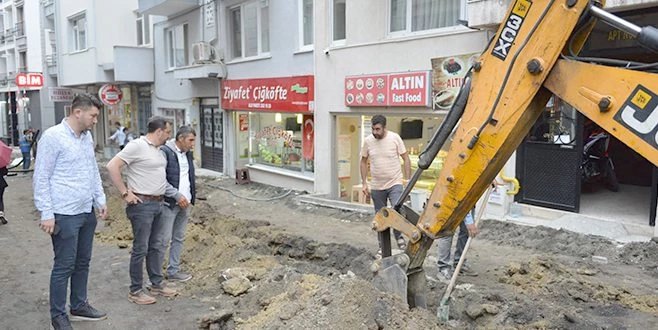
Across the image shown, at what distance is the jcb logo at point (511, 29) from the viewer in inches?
132

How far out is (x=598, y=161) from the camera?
10.8 metres

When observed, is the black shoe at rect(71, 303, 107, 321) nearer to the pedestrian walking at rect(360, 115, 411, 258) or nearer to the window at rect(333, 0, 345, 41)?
the pedestrian walking at rect(360, 115, 411, 258)

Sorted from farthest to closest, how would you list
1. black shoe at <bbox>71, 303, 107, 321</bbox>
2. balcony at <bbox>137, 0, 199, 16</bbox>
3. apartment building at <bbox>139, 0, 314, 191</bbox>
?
balcony at <bbox>137, 0, 199, 16</bbox> < apartment building at <bbox>139, 0, 314, 191</bbox> < black shoe at <bbox>71, 303, 107, 321</bbox>

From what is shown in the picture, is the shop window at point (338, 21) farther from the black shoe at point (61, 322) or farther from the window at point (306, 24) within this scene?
the black shoe at point (61, 322)

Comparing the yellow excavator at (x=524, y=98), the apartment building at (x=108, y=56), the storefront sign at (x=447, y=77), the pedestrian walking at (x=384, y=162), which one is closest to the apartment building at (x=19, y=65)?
the apartment building at (x=108, y=56)

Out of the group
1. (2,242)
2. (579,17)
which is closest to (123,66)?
(2,242)

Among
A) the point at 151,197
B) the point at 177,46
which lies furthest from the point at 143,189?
the point at 177,46

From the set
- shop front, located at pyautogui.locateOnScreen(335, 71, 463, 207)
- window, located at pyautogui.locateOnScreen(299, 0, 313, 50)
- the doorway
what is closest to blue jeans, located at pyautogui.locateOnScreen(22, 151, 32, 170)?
the doorway

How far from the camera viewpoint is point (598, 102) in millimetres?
2965

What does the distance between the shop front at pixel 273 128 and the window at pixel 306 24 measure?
3.19 feet

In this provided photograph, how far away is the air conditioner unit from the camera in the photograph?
15.8 m

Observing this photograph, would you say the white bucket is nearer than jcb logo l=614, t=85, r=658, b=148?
No

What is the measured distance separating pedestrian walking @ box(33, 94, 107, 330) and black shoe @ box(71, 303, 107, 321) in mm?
298

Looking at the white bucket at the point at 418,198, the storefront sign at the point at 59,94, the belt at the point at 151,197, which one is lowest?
the white bucket at the point at 418,198
